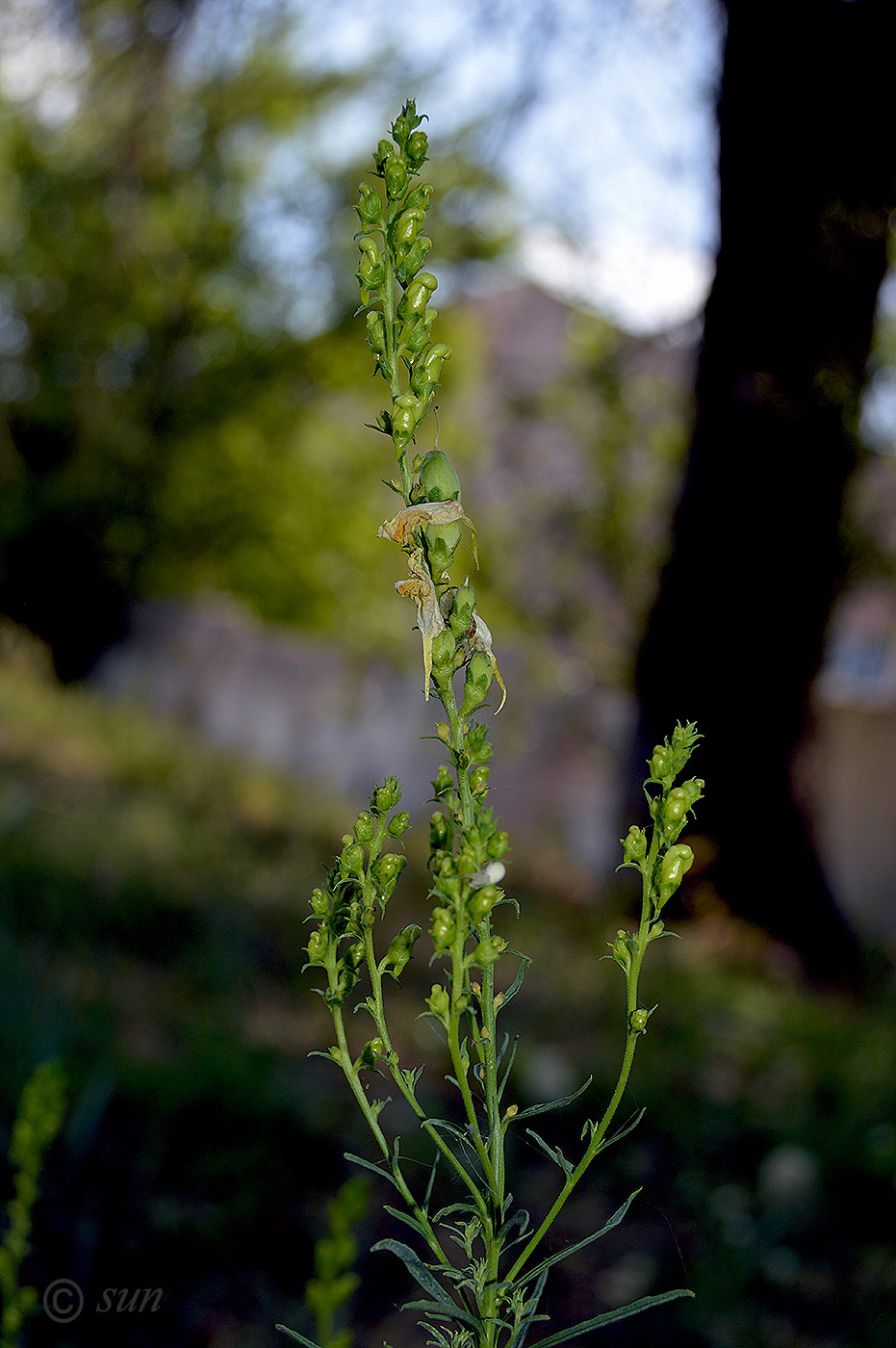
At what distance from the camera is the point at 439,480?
55 centimetres

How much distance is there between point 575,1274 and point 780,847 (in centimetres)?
284

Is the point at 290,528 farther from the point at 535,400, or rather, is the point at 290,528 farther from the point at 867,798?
the point at 867,798

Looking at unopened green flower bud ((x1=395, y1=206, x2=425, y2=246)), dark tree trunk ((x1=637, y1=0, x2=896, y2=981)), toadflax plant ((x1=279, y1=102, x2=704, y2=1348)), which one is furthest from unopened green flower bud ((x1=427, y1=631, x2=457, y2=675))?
dark tree trunk ((x1=637, y1=0, x2=896, y2=981))

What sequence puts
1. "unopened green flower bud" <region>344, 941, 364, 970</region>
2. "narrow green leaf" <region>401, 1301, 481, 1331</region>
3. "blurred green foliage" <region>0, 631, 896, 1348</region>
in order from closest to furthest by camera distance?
"narrow green leaf" <region>401, 1301, 481, 1331</region>, "unopened green flower bud" <region>344, 941, 364, 970</region>, "blurred green foliage" <region>0, 631, 896, 1348</region>

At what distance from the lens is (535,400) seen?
5785 mm

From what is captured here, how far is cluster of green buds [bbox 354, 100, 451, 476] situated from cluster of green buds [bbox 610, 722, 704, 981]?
22 centimetres

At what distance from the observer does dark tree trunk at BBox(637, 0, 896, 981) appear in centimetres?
409

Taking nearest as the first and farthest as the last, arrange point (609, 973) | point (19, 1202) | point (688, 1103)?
point (19, 1202) < point (688, 1103) < point (609, 973)

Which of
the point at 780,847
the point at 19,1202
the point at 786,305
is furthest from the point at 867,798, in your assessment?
the point at 19,1202

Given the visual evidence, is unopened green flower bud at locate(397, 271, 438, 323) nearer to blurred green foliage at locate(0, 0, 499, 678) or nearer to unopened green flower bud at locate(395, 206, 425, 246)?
unopened green flower bud at locate(395, 206, 425, 246)

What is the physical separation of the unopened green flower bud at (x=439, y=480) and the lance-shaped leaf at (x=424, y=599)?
0.10 feet

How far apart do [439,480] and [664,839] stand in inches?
9.0

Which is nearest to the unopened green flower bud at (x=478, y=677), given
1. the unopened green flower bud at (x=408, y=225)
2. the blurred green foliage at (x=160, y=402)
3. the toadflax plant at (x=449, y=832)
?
the toadflax plant at (x=449, y=832)

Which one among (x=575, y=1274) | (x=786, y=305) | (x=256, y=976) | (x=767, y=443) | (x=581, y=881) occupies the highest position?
(x=786, y=305)
